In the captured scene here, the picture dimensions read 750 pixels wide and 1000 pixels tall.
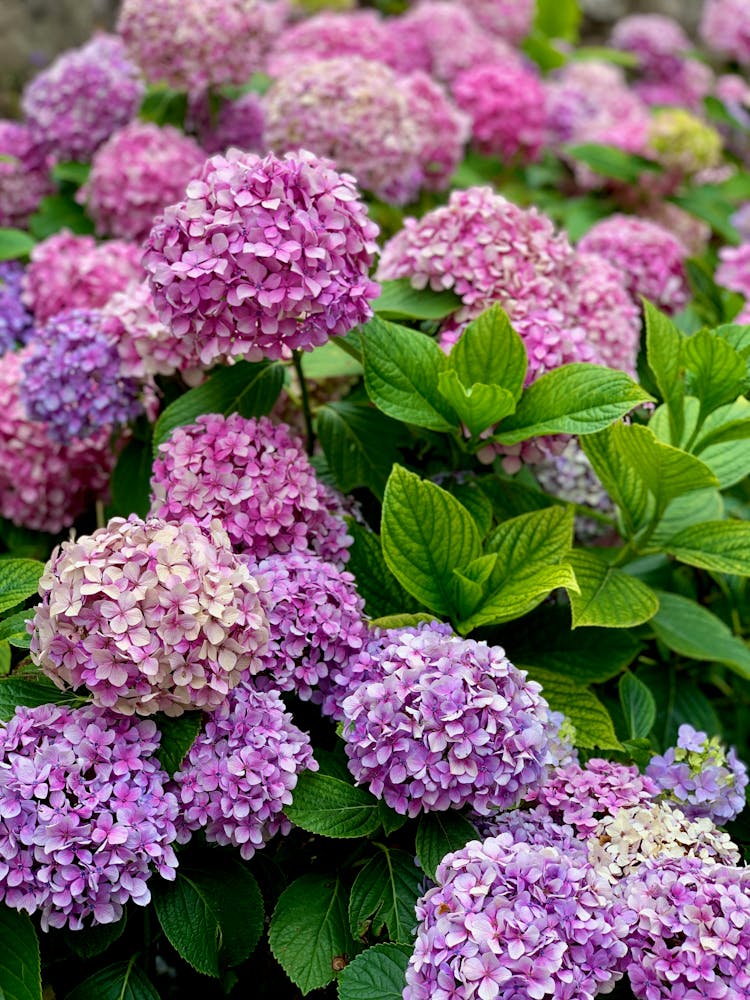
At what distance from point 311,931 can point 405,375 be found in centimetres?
70

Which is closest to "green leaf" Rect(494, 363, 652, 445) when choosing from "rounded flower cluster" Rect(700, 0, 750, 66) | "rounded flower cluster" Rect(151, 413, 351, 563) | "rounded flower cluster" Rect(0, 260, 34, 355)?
"rounded flower cluster" Rect(151, 413, 351, 563)

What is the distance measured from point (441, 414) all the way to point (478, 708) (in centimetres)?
50

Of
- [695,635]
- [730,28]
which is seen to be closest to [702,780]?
[695,635]

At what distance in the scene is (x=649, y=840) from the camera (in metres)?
1.19

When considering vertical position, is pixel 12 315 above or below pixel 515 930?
below

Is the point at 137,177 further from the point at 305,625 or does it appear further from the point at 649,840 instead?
the point at 649,840

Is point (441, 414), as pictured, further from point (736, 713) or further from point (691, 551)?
point (736, 713)

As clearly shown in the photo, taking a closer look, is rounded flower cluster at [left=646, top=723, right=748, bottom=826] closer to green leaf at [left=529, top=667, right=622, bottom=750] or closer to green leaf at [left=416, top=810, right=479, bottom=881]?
green leaf at [left=529, top=667, right=622, bottom=750]

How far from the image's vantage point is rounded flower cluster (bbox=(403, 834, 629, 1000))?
99 centimetres

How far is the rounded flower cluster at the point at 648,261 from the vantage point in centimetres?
229

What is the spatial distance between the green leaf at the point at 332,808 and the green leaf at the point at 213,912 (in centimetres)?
11

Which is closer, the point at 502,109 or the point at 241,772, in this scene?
the point at 241,772

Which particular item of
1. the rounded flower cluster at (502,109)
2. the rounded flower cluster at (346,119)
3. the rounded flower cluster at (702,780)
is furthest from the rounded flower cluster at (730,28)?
the rounded flower cluster at (702,780)

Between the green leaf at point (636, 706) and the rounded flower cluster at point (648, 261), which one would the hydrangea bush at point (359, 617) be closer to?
the green leaf at point (636, 706)
